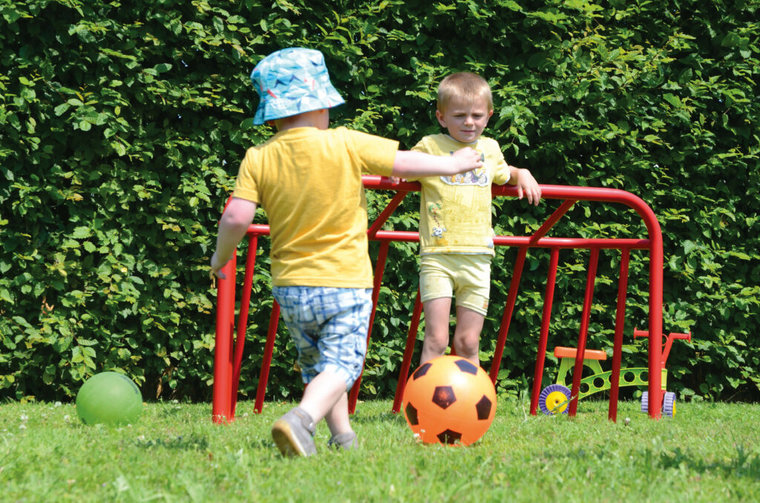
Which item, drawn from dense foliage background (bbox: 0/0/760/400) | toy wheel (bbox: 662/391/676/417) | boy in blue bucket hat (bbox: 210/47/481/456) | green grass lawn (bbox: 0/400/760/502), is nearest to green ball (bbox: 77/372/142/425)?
green grass lawn (bbox: 0/400/760/502)

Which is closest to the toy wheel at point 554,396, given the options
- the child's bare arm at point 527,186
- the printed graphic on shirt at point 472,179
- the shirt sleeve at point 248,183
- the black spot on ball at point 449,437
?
the child's bare arm at point 527,186

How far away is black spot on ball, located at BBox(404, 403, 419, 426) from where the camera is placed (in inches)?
113

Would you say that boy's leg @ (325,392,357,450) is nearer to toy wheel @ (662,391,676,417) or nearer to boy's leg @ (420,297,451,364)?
boy's leg @ (420,297,451,364)

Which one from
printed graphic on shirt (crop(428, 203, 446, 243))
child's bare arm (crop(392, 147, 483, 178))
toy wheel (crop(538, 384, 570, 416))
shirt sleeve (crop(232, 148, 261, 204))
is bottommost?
toy wheel (crop(538, 384, 570, 416))

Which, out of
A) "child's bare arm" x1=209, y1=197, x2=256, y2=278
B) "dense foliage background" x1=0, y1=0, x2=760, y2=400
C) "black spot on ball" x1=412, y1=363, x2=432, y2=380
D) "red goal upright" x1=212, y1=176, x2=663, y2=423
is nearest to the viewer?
"child's bare arm" x1=209, y1=197, x2=256, y2=278

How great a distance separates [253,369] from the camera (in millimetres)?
5207

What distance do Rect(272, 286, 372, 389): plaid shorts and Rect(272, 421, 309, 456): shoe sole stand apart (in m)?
0.29

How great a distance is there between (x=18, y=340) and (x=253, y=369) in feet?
4.87

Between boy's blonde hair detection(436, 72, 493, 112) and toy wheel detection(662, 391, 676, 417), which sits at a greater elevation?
boy's blonde hair detection(436, 72, 493, 112)

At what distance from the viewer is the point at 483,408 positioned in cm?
284

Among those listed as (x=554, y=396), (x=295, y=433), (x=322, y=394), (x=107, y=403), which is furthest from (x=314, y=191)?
(x=554, y=396)

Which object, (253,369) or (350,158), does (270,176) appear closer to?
(350,158)

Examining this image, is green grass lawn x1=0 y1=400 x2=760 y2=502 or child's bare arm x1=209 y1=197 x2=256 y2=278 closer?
green grass lawn x1=0 y1=400 x2=760 y2=502

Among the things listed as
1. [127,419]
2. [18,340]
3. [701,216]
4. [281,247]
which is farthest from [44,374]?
[701,216]
